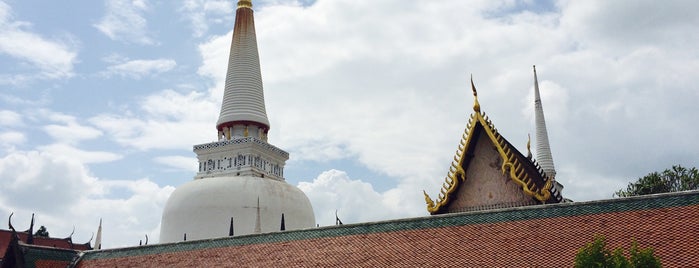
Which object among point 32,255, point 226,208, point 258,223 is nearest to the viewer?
point 32,255

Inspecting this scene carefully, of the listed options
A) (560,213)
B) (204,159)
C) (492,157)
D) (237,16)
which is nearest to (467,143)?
(492,157)

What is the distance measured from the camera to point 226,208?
4441cm

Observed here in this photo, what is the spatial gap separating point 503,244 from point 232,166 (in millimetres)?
34438

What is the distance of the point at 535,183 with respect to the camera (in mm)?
23953

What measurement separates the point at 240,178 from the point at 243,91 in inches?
309

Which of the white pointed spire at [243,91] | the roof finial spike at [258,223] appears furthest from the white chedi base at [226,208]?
the white pointed spire at [243,91]

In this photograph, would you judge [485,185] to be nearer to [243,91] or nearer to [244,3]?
[243,91]

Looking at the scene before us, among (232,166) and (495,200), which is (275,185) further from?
(495,200)

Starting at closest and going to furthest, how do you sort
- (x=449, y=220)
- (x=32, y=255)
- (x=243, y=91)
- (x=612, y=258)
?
(x=612, y=258), (x=449, y=220), (x=32, y=255), (x=243, y=91)

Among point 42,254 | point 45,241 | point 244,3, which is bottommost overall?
point 42,254

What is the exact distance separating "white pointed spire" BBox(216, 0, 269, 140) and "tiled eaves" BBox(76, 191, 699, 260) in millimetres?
26996

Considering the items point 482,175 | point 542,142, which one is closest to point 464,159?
point 482,175

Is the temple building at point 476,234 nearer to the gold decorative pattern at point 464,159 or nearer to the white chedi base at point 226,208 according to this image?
the gold decorative pattern at point 464,159

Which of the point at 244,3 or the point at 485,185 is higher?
the point at 244,3
